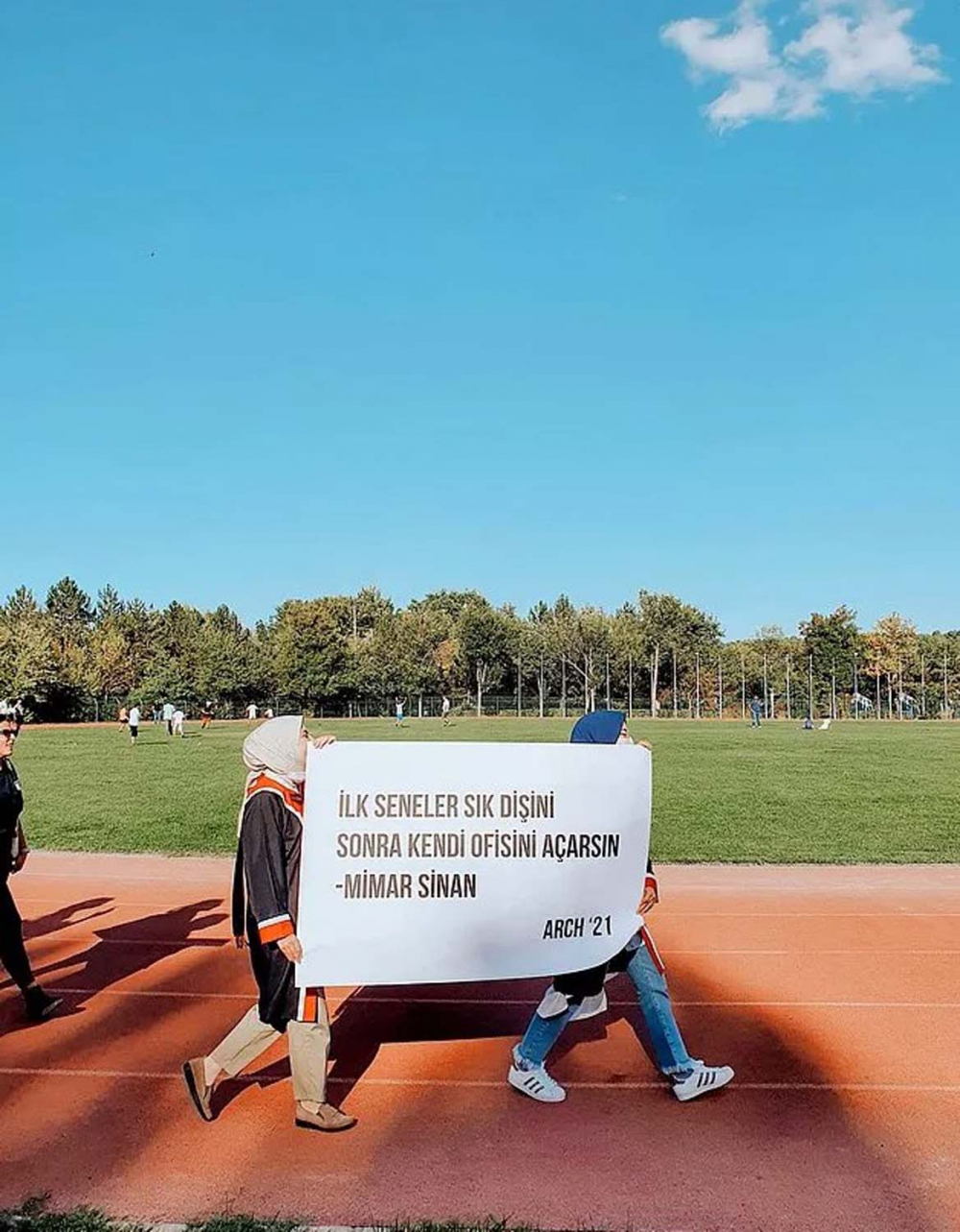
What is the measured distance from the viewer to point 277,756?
5453 millimetres

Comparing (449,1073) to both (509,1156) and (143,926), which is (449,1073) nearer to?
(509,1156)

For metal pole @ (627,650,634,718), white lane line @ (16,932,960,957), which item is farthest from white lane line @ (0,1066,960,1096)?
metal pole @ (627,650,634,718)

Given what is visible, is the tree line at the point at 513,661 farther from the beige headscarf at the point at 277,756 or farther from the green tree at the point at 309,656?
the beige headscarf at the point at 277,756

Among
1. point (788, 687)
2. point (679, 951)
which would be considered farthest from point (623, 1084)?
point (788, 687)

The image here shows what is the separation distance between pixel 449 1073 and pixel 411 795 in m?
2.00

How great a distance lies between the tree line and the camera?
90500 mm

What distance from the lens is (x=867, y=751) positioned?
1484 inches

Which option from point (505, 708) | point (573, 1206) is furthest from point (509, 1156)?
point (505, 708)

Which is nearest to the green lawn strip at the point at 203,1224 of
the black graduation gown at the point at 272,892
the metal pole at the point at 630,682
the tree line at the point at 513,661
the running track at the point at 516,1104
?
the running track at the point at 516,1104

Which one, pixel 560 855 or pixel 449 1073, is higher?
pixel 560 855

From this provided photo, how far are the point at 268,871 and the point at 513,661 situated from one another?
104319 millimetres

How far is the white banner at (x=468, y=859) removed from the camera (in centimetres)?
550

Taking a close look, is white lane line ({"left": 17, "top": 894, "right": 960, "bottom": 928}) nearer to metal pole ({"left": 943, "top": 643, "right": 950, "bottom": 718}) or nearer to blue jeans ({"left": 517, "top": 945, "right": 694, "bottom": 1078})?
Answer: blue jeans ({"left": 517, "top": 945, "right": 694, "bottom": 1078})

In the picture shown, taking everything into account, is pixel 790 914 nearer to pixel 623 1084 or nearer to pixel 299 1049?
pixel 623 1084
